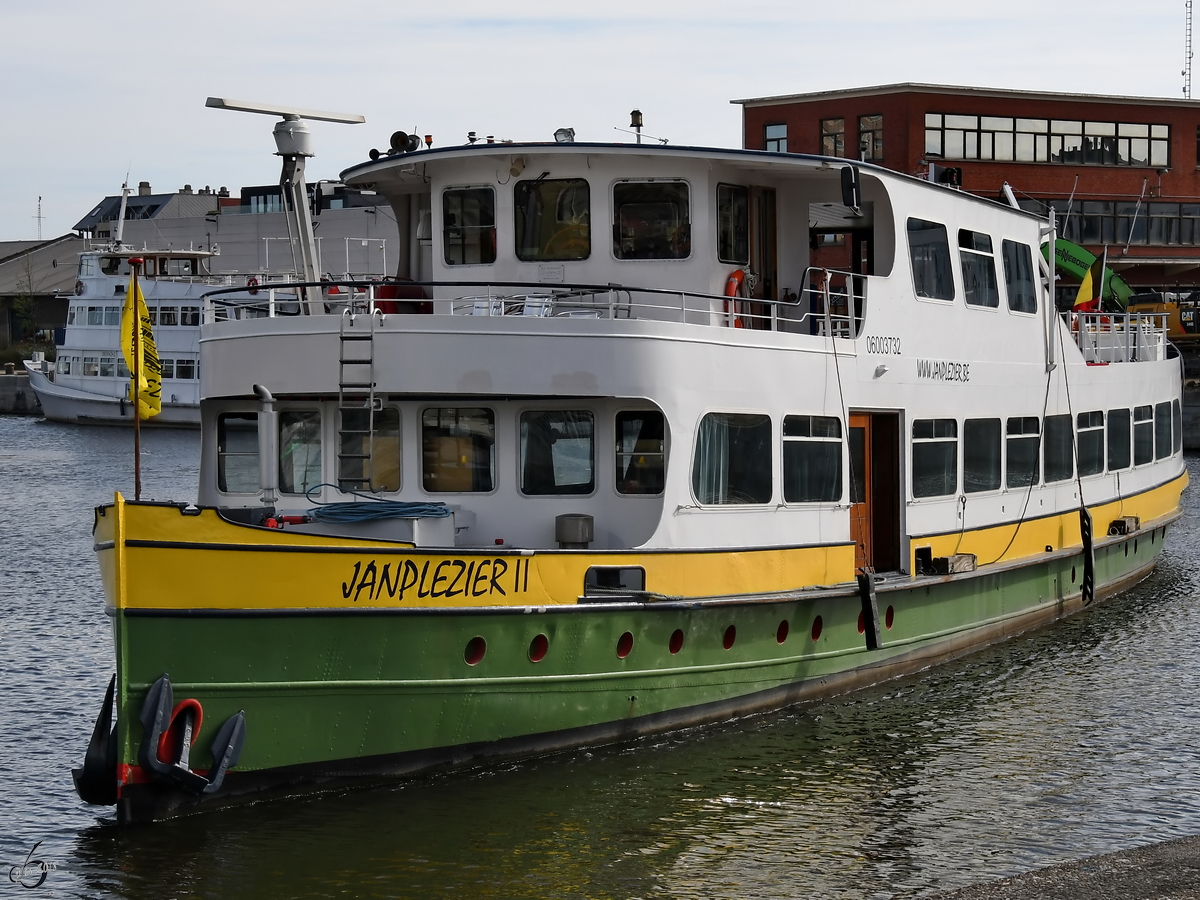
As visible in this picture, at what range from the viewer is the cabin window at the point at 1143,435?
22422 millimetres

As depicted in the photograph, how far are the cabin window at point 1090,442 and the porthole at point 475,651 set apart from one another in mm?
11091

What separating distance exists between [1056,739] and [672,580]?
4.39 m

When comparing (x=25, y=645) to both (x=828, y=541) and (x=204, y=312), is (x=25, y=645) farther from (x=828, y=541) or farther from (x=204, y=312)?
(x=828, y=541)

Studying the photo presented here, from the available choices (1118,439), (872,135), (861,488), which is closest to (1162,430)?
(1118,439)

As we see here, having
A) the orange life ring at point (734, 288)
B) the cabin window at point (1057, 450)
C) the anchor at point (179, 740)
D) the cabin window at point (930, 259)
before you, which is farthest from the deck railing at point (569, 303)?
the cabin window at point (1057, 450)

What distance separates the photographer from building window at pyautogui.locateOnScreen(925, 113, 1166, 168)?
48.9 meters

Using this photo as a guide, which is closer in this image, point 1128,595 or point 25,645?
point 25,645

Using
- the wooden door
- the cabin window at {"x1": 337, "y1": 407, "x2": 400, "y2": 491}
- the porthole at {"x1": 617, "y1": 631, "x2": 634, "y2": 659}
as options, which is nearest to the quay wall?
the cabin window at {"x1": 337, "y1": 407, "x2": 400, "y2": 491}

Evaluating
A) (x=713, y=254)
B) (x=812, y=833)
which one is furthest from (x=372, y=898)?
(x=713, y=254)

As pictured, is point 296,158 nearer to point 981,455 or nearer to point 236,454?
point 236,454

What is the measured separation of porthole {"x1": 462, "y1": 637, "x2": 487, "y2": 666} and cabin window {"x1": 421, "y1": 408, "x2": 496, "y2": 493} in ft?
6.46

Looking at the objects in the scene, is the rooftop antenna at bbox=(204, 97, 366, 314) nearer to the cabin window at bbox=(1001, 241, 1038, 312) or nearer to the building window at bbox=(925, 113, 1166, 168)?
the cabin window at bbox=(1001, 241, 1038, 312)

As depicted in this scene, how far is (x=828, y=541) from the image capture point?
14.5 meters

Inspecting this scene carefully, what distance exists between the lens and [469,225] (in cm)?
1462
